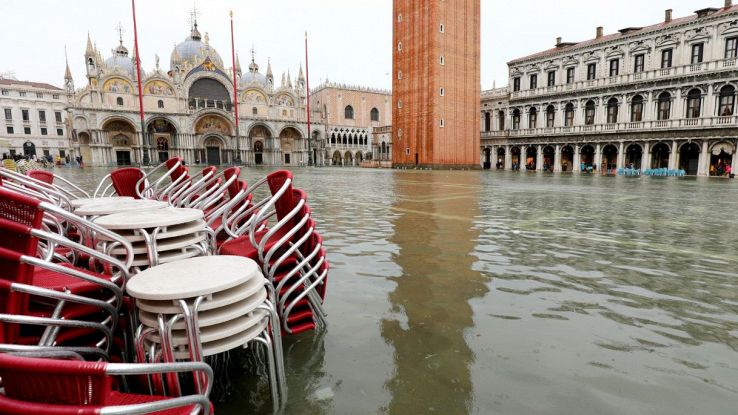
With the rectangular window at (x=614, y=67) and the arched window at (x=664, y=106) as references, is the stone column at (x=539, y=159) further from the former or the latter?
the arched window at (x=664, y=106)

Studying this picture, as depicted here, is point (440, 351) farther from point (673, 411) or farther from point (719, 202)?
point (719, 202)

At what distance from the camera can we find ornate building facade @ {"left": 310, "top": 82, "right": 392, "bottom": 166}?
64875 mm

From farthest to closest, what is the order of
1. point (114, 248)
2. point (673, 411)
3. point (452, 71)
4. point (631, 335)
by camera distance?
point (452, 71)
point (631, 335)
point (114, 248)
point (673, 411)

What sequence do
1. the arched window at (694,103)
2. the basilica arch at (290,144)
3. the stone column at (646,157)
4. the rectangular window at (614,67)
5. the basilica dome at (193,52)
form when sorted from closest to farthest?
1. the arched window at (694,103)
2. the stone column at (646,157)
3. the rectangular window at (614,67)
4. the basilica dome at (193,52)
5. the basilica arch at (290,144)

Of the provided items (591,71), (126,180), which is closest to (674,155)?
(591,71)

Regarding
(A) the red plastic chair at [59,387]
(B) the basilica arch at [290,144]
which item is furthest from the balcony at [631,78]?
(A) the red plastic chair at [59,387]

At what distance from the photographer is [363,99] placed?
226 ft

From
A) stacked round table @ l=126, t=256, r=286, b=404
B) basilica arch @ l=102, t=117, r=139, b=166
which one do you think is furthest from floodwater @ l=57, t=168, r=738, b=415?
basilica arch @ l=102, t=117, r=139, b=166

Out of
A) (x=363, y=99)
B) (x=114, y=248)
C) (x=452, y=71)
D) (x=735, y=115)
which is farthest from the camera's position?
(x=363, y=99)

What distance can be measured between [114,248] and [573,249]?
17.8ft

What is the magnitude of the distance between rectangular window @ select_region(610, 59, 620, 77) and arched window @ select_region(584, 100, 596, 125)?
2.72 m

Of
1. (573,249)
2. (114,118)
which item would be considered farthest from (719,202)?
(114,118)

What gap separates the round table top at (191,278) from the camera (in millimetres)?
1663

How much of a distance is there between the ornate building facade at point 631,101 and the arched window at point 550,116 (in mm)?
94
